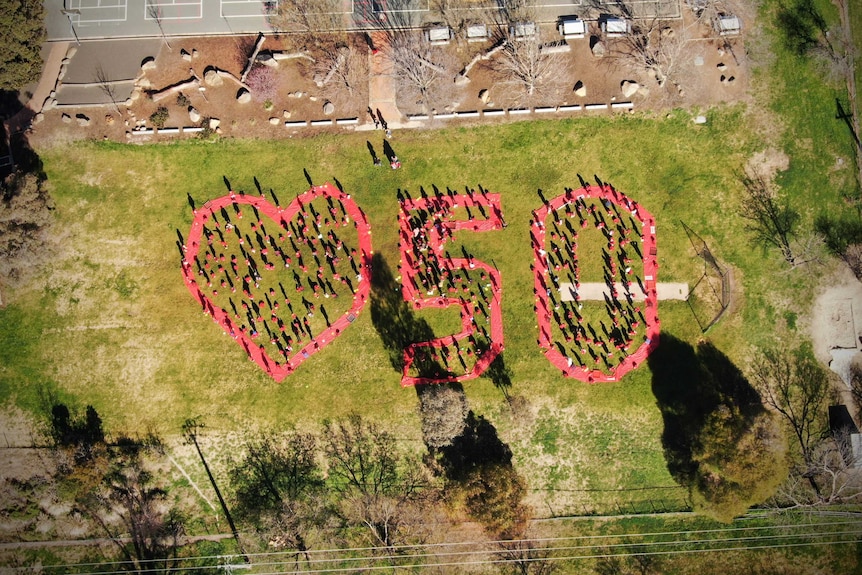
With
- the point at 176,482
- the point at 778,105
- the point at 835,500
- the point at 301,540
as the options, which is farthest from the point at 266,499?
the point at 778,105

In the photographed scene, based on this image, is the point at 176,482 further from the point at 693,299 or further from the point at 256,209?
the point at 693,299

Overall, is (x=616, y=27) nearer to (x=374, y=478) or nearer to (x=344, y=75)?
(x=344, y=75)

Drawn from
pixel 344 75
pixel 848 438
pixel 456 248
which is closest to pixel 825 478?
pixel 848 438

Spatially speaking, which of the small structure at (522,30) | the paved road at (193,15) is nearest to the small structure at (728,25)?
the paved road at (193,15)

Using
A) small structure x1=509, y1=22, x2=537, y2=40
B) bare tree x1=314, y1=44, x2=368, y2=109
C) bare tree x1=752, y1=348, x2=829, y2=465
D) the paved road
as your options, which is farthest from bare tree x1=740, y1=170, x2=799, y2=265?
bare tree x1=314, y1=44, x2=368, y2=109

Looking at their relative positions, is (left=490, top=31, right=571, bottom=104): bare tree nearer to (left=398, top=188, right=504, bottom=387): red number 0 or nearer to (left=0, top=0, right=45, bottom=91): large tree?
(left=398, top=188, right=504, bottom=387): red number 0

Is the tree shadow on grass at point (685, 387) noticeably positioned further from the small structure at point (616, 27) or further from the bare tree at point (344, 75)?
the bare tree at point (344, 75)

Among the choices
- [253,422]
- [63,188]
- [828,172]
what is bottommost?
[253,422]
